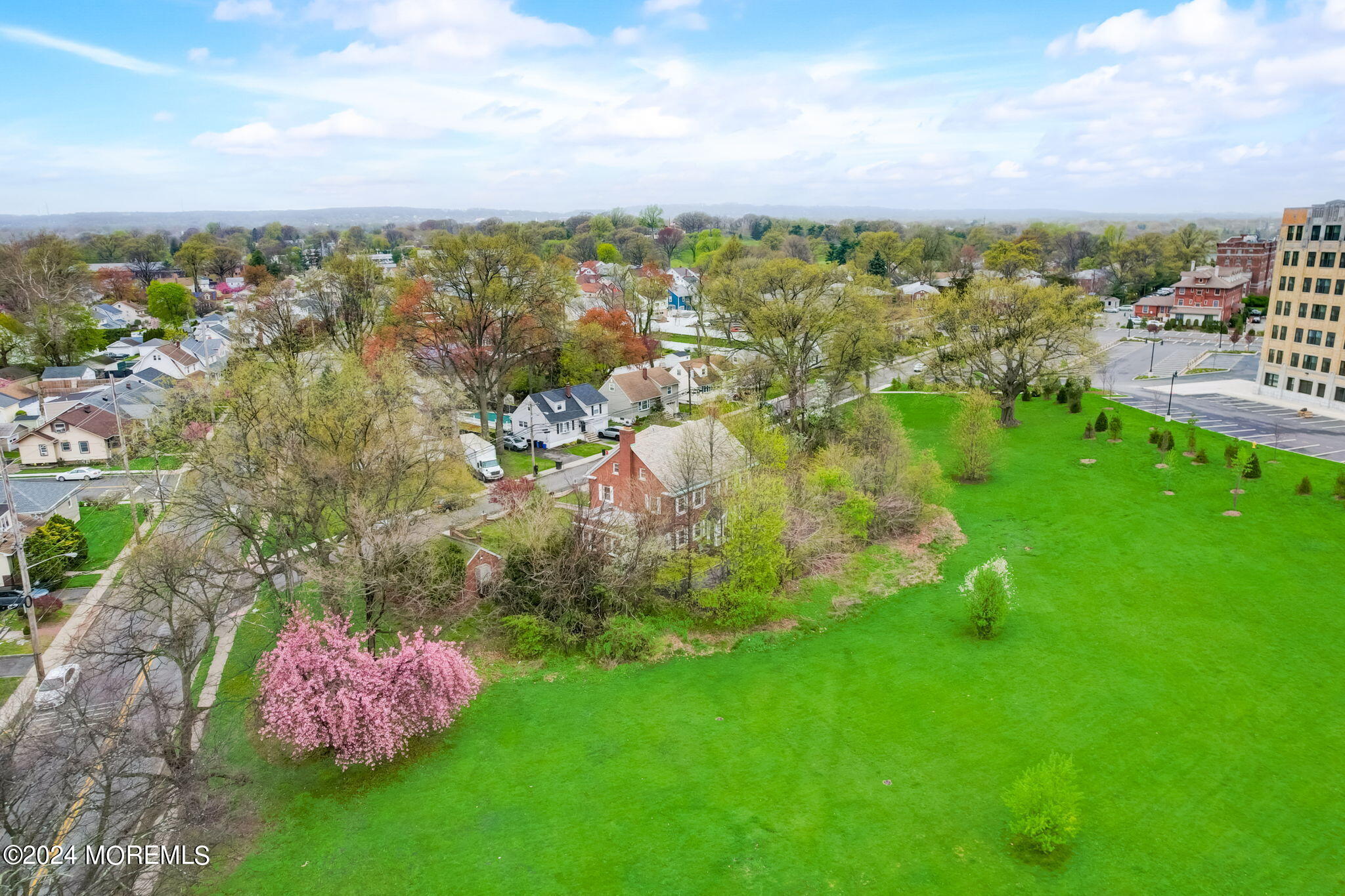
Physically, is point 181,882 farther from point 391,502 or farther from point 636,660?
point 391,502

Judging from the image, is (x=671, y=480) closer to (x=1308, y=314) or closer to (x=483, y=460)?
(x=483, y=460)

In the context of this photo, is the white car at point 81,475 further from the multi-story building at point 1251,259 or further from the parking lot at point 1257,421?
the multi-story building at point 1251,259

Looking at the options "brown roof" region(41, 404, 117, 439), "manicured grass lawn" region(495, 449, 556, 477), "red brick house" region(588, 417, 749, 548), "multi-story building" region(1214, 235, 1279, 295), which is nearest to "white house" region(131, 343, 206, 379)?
"brown roof" region(41, 404, 117, 439)

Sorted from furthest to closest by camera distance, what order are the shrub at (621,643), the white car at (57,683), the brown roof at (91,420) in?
the brown roof at (91,420), the shrub at (621,643), the white car at (57,683)

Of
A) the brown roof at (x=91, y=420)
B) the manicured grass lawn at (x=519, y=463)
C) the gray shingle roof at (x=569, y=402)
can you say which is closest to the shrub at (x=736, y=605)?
the manicured grass lawn at (x=519, y=463)

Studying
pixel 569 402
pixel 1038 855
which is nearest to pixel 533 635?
pixel 1038 855

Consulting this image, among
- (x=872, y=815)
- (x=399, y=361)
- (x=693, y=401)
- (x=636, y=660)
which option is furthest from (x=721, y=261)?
(x=872, y=815)

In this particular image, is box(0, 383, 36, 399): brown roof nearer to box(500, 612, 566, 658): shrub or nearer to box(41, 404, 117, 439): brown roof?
box(41, 404, 117, 439): brown roof
